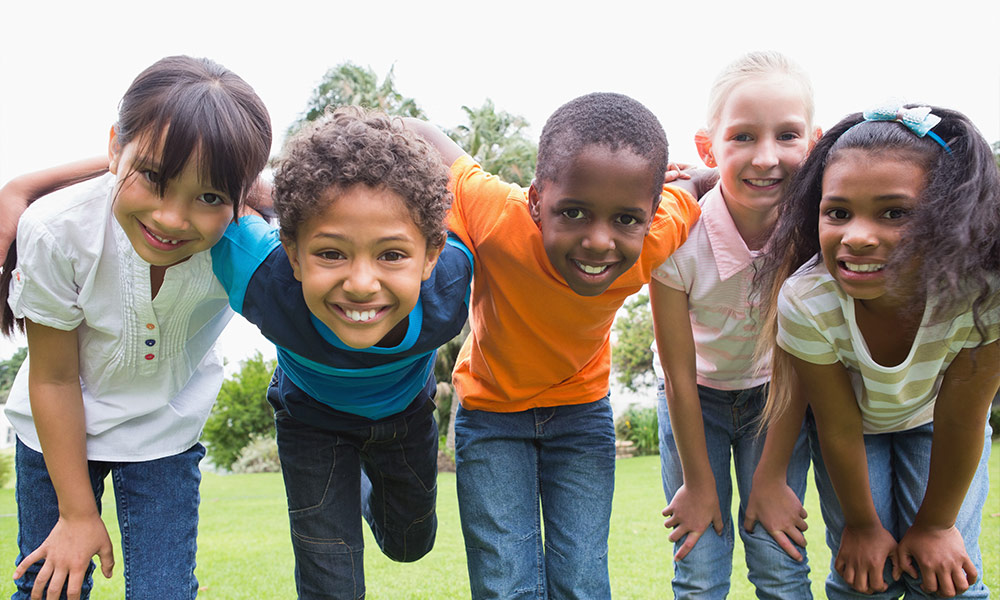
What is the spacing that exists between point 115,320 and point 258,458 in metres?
14.9

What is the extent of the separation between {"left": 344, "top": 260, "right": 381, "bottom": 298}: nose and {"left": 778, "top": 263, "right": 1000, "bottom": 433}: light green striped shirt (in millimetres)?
1281

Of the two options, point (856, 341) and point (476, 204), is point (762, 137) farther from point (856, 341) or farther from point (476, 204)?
point (476, 204)

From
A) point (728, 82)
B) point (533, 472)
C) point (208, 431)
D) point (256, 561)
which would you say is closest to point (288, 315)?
point (533, 472)

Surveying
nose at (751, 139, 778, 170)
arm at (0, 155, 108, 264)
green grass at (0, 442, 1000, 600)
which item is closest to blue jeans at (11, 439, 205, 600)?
arm at (0, 155, 108, 264)

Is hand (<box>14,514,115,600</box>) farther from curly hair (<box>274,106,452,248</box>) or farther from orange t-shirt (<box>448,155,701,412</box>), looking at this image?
orange t-shirt (<box>448,155,701,412</box>)

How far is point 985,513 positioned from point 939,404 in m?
6.38

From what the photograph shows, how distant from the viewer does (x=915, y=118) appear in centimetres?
229

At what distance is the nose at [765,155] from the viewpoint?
8.64 ft

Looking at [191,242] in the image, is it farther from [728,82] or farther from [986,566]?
[986,566]

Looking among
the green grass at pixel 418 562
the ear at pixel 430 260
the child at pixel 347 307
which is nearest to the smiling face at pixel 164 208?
the child at pixel 347 307

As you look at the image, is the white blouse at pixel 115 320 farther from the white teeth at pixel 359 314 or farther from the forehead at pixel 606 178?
the forehead at pixel 606 178

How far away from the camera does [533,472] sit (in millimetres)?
2844

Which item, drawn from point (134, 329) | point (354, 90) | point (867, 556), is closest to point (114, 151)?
point (134, 329)

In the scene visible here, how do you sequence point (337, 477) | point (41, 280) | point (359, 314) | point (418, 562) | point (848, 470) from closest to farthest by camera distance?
point (359, 314) < point (41, 280) < point (848, 470) < point (337, 477) < point (418, 562)
